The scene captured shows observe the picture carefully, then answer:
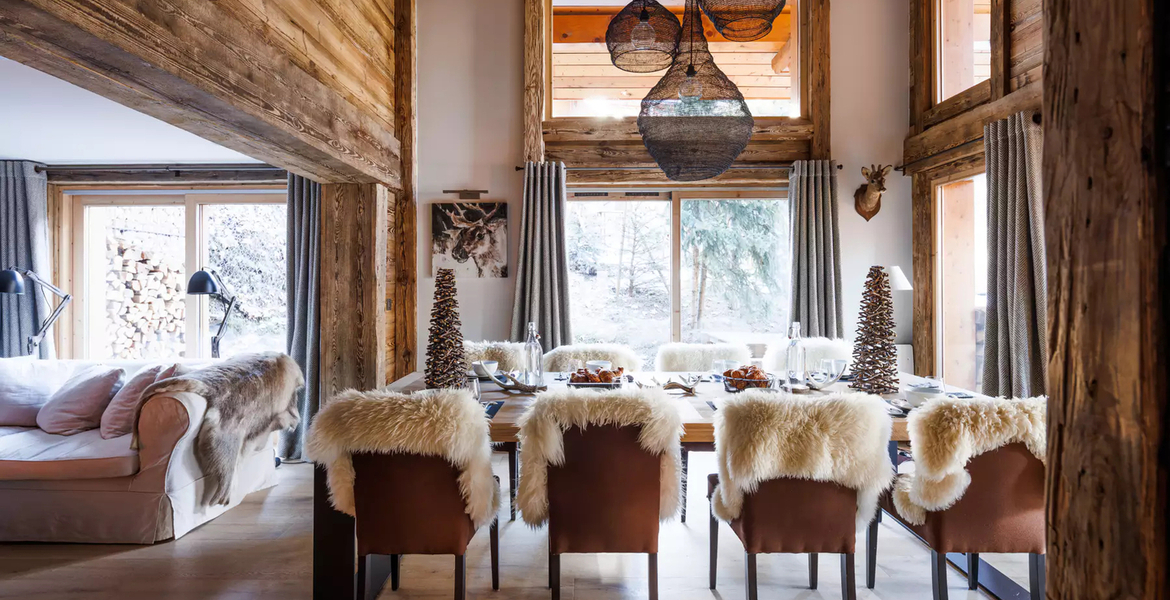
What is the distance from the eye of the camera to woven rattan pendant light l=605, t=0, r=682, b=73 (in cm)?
245

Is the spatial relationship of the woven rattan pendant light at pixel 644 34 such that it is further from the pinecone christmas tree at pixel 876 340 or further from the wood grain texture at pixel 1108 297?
the wood grain texture at pixel 1108 297

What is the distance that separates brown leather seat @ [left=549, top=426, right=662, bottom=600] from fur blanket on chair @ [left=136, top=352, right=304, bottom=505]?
1.84 meters

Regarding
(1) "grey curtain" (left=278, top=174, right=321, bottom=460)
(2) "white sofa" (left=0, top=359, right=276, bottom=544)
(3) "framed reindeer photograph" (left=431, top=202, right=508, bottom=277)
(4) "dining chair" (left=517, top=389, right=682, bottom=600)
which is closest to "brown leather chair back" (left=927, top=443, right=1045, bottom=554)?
(4) "dining chair" (left=517, top=389, right=682, bottom=600)

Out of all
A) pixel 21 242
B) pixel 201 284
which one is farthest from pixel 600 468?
pixel 21 242

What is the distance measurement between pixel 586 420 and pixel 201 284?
10.3ft

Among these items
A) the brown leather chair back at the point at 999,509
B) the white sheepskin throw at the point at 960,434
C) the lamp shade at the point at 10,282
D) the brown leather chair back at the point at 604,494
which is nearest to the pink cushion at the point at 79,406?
the lamp shade at the point at 10,282

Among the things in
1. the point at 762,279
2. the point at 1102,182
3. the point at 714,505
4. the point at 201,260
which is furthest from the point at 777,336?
the point at 201,260

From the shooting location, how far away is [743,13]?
2236 mm

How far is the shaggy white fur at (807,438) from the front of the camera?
68.1 inches

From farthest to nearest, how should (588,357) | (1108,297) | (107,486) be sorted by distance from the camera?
1. (588,357)
2. (107,486)
3. (1108,297)

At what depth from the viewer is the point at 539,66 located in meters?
4.26

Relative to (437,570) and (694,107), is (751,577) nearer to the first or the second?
(437,570)

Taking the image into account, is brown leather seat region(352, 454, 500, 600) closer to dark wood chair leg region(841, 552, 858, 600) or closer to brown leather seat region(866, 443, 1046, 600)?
dark wood chair leg region(841, 552, 858, 600)

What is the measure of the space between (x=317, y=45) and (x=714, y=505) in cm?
281
